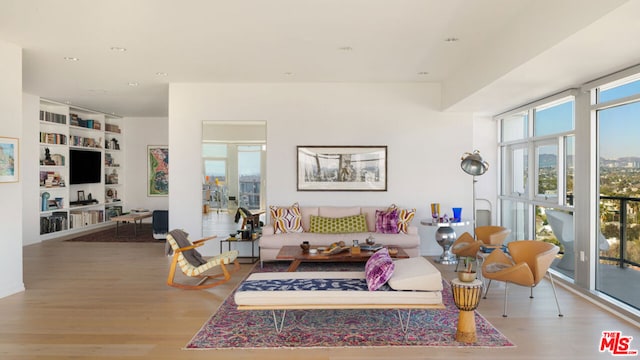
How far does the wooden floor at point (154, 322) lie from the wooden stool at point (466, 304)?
18cm

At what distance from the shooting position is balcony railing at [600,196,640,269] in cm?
434

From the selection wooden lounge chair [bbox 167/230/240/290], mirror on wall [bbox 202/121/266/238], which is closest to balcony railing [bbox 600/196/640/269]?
wooden lounge chair [bbox 167/230/240/290]

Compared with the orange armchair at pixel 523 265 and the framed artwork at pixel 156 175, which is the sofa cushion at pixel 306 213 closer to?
the orange armchair at pixel 523 265

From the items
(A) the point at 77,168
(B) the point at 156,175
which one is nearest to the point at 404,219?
(B) the point at 156,175

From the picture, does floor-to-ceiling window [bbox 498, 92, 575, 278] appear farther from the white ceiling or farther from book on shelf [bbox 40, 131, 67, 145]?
book on shelf [bbox 40, 131, 67, 145]

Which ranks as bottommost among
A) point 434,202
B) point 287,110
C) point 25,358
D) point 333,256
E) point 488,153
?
point 25,358

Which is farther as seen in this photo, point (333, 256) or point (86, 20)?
point (333, 256)

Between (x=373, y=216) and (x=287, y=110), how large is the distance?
237 cm

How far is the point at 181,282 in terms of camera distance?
18.6 feet

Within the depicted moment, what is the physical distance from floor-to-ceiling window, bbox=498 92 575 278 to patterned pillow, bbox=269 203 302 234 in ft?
12.0

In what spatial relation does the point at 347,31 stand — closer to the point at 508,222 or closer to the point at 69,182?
the point at 508,222

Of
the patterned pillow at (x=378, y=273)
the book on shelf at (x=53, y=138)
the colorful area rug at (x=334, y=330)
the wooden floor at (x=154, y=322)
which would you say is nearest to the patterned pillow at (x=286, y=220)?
the wooden floor at (x=154, y=322)

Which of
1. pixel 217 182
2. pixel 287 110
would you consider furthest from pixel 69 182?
pixel 287 110

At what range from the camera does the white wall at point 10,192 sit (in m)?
5.02
